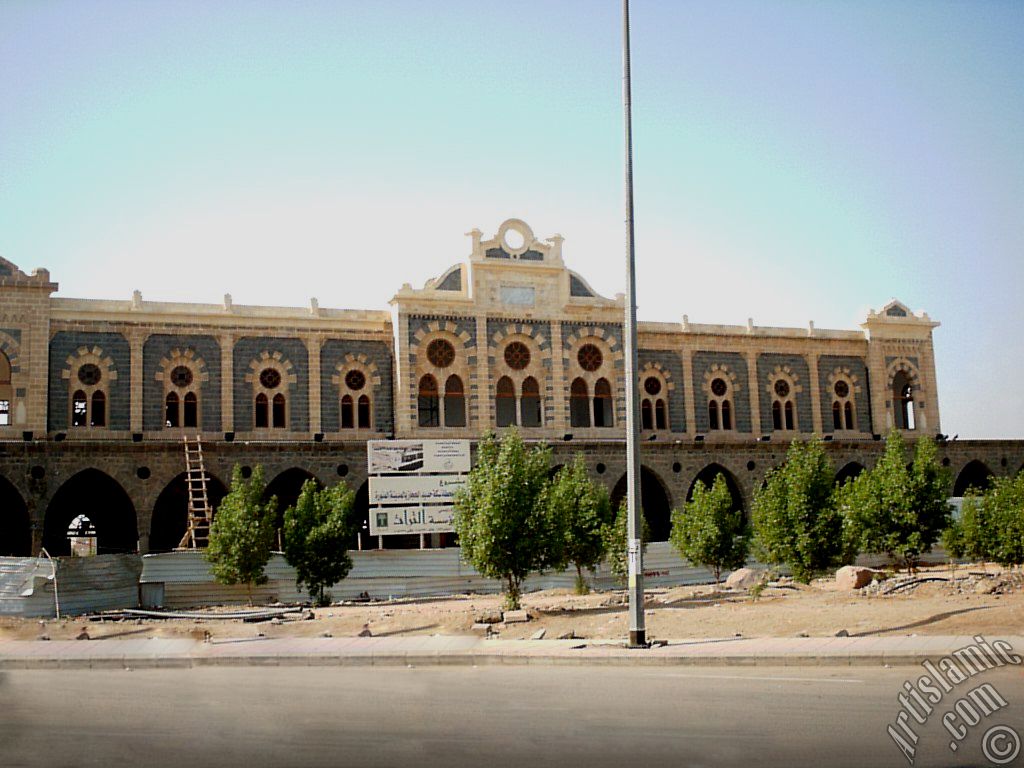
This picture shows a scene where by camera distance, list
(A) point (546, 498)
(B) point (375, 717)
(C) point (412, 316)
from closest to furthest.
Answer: (B) point (375, 717) → (A) point (546, 498) → (C) point (412, 316)

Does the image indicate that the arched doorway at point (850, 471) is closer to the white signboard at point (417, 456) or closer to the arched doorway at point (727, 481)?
the arched doorway at point (727, 481)

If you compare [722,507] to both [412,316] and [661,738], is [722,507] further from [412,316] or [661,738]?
[661,738]

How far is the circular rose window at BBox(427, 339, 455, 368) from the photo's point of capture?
37688 millimetres

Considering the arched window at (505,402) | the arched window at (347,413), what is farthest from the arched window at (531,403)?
the arched window at (347,413)

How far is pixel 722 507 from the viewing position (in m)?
31.2

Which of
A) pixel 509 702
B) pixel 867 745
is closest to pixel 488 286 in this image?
pixel 509 702

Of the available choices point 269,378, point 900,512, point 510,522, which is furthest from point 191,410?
point 900,512

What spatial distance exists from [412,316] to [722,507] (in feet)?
42.2

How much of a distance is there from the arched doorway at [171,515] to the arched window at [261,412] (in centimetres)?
260

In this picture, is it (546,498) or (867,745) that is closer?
(867,745)

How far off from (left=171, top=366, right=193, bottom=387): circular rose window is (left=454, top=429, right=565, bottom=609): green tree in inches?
613

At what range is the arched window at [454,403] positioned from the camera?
1502 inches

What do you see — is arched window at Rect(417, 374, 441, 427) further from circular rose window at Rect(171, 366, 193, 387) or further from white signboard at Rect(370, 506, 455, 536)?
circular rose window at Rect(171, 366, 193, 387)

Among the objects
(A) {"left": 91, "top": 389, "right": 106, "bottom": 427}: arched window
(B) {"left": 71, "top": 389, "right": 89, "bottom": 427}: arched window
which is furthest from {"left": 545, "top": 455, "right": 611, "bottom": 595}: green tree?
(B) {"left": 71, "top": 389, "right": 89, "bottom": 427}: arched window
